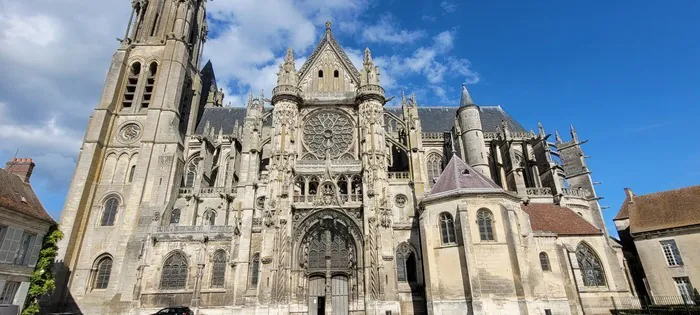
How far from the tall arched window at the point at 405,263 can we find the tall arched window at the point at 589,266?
879 cm

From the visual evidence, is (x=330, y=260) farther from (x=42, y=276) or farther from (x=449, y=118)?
(x=449, y=118)

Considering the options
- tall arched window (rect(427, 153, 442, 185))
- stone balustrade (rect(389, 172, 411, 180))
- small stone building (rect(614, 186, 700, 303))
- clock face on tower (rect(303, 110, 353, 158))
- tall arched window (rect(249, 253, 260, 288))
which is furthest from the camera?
tall arched window (rect(427, 153, 442, 185))

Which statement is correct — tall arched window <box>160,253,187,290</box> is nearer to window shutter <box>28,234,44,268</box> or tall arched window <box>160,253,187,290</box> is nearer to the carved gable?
window shutter <box>28,234,44,268</box>

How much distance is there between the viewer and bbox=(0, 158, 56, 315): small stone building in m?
14.9

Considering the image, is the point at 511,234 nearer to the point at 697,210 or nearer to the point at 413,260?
the point at 413,260

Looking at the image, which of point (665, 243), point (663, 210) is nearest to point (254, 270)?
point (665, 243)

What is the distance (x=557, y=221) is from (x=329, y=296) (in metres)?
13.6

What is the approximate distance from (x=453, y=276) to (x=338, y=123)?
1249 centimetres

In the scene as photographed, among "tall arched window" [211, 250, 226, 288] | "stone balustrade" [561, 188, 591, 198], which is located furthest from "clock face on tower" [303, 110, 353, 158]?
"stone balustrade" [561, 188, 591, 198]

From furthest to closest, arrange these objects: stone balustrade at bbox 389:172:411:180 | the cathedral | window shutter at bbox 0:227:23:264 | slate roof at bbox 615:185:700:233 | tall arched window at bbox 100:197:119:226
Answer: tall arched window at bbox 100:197:119:226
stone balustrade at bbox 389:172:411:180
slate roof at bbox 615:185:700:233
the cathedral
window shutter at bbox 0:227:23:264

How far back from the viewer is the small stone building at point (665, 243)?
67.2ft

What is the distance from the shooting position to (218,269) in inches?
800

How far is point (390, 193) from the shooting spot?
867 inches

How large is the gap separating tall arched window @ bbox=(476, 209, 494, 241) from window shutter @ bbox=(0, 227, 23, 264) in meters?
20.8
